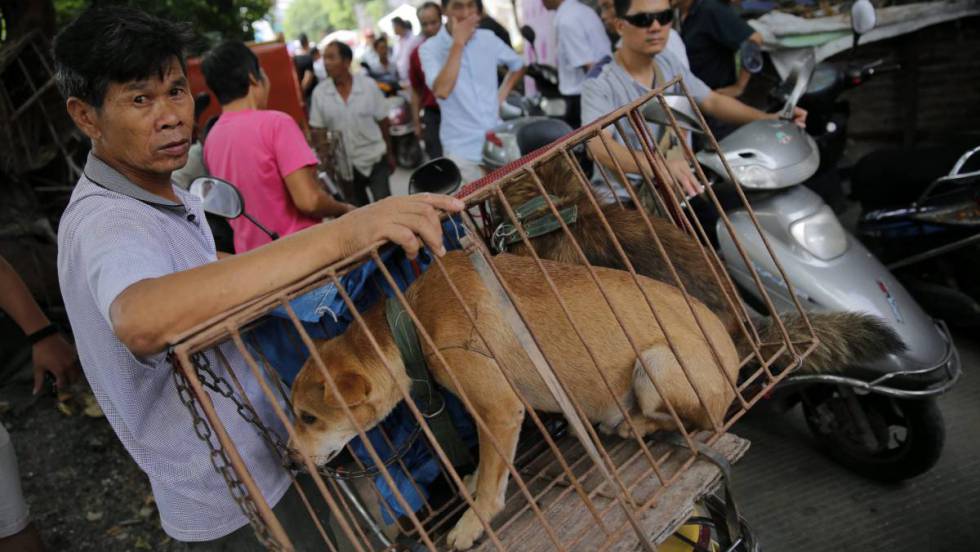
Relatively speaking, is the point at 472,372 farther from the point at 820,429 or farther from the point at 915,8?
the point at 915,8

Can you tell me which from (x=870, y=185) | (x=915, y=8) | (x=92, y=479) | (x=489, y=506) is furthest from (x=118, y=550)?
(x=915, y=8)

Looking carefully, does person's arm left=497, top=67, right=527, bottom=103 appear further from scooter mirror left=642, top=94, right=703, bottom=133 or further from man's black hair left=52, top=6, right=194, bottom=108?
man's black hair left=52, top=6, right=194, bottom=108

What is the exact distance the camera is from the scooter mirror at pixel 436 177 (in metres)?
2.52

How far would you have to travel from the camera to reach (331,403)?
177 cm

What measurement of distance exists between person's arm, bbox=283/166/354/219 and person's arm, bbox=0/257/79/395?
1.27 metres

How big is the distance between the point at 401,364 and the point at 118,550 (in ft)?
8.72

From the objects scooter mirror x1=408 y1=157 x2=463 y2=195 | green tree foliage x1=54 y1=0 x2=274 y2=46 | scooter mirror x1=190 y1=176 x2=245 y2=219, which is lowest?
scooter mirror x1=408 y1=157 x2=463 y2=195

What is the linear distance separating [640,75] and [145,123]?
248 centimetres

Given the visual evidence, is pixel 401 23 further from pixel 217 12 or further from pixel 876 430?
pixel 876 430

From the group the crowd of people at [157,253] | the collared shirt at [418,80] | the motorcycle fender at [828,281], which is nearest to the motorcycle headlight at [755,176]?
the motorcycle fender at [828,281]

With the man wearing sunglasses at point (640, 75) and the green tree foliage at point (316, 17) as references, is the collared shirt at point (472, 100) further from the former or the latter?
the green tree foliage at point (316, 17)

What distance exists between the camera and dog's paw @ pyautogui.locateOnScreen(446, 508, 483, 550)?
1.74 meters

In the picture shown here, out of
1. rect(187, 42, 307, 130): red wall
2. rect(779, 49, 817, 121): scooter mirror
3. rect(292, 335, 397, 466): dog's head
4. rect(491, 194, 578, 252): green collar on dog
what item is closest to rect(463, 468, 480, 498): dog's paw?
rect(292, 335, 397, 466): dog's head

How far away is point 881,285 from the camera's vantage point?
3.20 m
